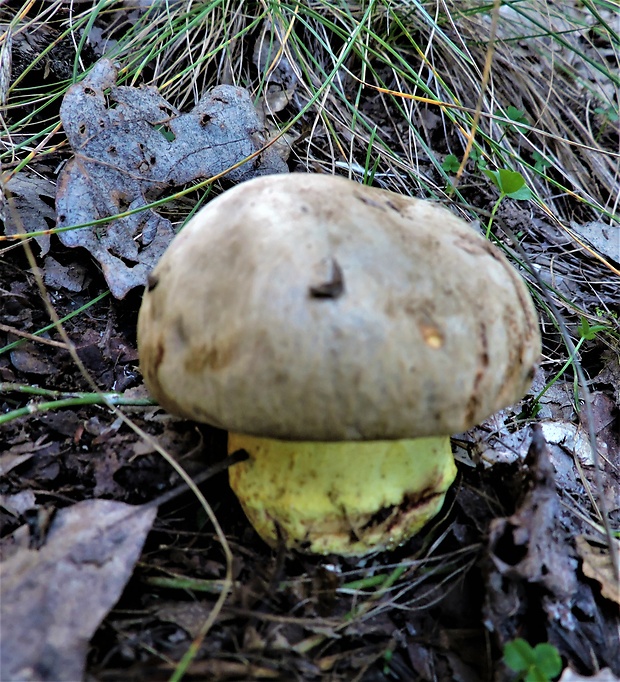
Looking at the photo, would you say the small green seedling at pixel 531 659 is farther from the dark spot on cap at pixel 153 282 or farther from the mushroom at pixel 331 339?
the dark spot on cap at pixel 153 282

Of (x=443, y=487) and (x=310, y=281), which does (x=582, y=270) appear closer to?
(x=443, y=487)

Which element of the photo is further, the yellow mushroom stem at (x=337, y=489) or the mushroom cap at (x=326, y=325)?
the yellow mushroom stem at (x=337, y=489)

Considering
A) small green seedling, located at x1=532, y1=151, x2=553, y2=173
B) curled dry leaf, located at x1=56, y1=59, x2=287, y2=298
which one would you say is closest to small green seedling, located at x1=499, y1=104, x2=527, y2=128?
small green seedling, located at x1=532, y1=151, x2=553, y2=173

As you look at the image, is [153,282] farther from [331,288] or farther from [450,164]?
[450,164]

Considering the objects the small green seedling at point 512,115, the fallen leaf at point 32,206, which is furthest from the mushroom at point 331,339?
the small green seedling at point 512,115

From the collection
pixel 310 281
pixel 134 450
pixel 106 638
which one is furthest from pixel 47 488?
pixel 310 281
